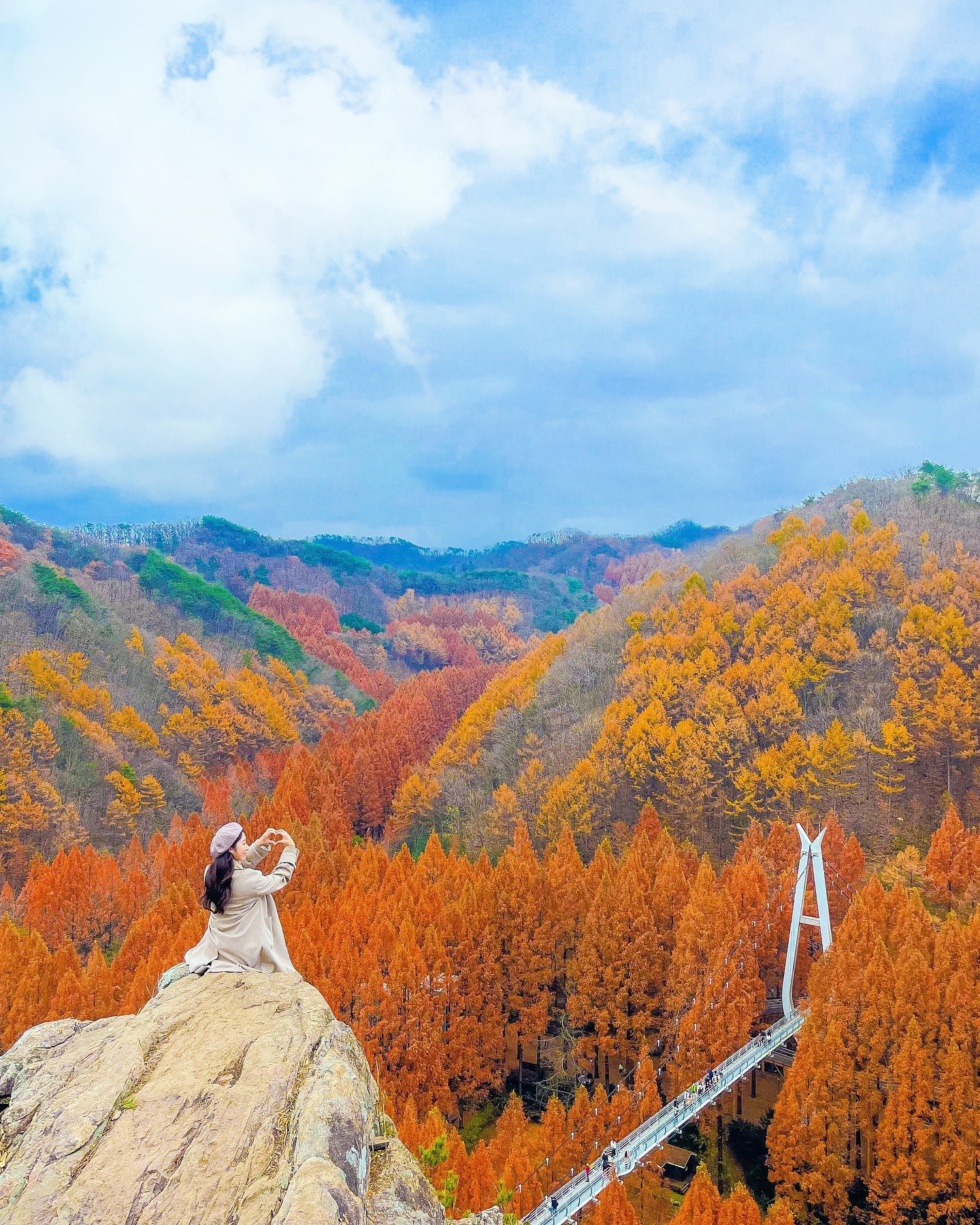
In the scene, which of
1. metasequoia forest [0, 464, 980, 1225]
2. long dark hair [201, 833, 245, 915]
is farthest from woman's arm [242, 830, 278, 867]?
metasequoia forest [0, 464, 980, 1225]

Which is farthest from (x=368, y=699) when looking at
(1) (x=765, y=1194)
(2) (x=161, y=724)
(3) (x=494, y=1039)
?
(1) (x=765, y=1194)

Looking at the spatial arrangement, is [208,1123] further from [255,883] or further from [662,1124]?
[662,1124]

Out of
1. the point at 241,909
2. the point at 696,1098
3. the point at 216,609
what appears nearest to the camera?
the point at 241,909

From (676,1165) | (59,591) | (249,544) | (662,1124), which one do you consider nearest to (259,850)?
(662,1124)

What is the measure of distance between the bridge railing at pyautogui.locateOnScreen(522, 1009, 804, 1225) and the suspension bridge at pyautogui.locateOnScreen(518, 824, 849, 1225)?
0.8 inches

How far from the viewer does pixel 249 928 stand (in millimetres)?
8570

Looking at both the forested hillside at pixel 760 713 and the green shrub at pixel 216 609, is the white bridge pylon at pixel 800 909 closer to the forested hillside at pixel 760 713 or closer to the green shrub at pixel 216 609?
the forested hillside at pixel 760 713

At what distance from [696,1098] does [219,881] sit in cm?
2771

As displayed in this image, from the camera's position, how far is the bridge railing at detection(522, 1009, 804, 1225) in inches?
967

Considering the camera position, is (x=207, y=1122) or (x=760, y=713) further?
(x=760, y=713)

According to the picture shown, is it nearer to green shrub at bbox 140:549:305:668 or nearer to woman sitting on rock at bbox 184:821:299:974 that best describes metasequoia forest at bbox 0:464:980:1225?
woman sitting on rock at bbox 184:821:299:974

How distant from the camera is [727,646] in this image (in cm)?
6044

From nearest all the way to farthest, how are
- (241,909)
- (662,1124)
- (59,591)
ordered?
(241,909)
(662,1124)
(59,591)

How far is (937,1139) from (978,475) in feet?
234
